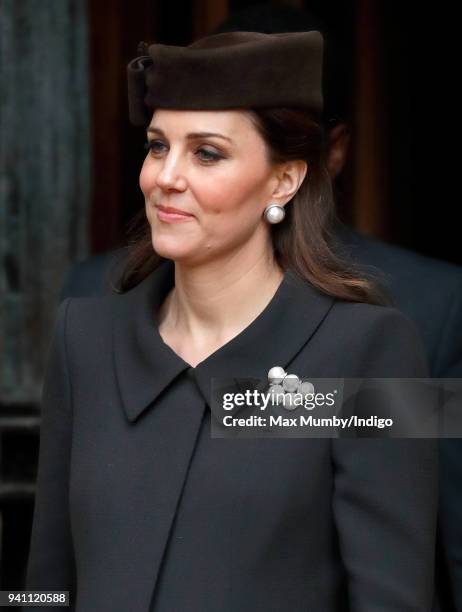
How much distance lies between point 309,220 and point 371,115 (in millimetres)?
2466

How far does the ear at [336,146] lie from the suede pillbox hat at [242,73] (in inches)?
27.1

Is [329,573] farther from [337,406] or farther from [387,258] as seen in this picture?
[387,258]

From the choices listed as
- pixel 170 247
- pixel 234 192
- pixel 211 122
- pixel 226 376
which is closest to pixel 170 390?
pixel 226 376

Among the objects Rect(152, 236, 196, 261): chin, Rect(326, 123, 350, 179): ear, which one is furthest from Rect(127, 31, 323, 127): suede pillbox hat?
Rect(326, 123, 350, 179): ear

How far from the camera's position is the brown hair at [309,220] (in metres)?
2.46

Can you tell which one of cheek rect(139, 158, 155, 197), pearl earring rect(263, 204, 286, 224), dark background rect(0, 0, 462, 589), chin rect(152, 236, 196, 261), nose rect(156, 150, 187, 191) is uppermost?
nose rect(156, 150, 187, 191)

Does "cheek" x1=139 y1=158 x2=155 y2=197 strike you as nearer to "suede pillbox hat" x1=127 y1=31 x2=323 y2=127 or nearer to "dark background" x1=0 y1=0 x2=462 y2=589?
"suede pillbox hat" x1=127 y1=31 x2=323 y2=127

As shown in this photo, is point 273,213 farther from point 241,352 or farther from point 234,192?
point 241,352

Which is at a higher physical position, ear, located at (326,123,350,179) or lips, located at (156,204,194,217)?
lips, located at (156,204,194,217)

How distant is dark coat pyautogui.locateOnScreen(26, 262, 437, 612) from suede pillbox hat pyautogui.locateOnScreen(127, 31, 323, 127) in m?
0.32

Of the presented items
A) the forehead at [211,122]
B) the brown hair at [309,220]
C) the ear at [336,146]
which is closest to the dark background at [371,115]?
the ear at [336,146]

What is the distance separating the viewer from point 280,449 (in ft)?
7.69

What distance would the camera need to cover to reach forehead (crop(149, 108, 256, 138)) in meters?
2.41

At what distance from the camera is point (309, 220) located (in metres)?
2.56
